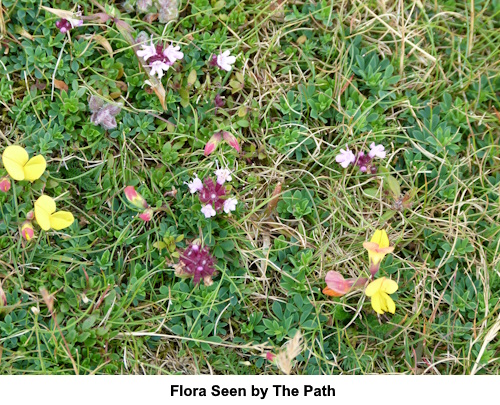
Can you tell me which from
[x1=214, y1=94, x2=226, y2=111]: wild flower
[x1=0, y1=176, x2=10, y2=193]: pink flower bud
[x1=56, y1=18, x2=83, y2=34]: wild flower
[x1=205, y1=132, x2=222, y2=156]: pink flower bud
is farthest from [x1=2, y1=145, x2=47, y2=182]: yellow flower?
[x1=214, y1=94, x2=226, y2=111]: wild flower

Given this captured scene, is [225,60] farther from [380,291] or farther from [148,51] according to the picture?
[380,291]

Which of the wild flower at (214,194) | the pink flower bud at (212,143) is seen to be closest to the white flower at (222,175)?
the wild flower at (214,194)

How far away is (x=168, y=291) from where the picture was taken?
2484 mm

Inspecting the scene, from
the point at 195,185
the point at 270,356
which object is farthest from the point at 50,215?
the point at 270,356

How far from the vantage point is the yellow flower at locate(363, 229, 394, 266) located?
7.80 feet

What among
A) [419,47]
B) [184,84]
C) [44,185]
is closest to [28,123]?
[44,185]

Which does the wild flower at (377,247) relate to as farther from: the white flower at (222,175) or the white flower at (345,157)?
the white flower at (222,175)

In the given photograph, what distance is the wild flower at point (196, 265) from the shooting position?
8.06 ft

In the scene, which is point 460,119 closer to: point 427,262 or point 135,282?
point 427,262

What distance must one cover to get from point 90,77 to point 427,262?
1.85 m

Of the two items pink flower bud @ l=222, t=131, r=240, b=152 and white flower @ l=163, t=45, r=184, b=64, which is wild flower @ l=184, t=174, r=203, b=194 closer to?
pink flower bud @ l=222, t=131, r=240, b=152

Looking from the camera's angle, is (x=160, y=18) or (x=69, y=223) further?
(x=160, y=18)

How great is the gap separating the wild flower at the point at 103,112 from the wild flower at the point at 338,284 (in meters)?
1.24

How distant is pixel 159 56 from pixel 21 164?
2.65 feet
